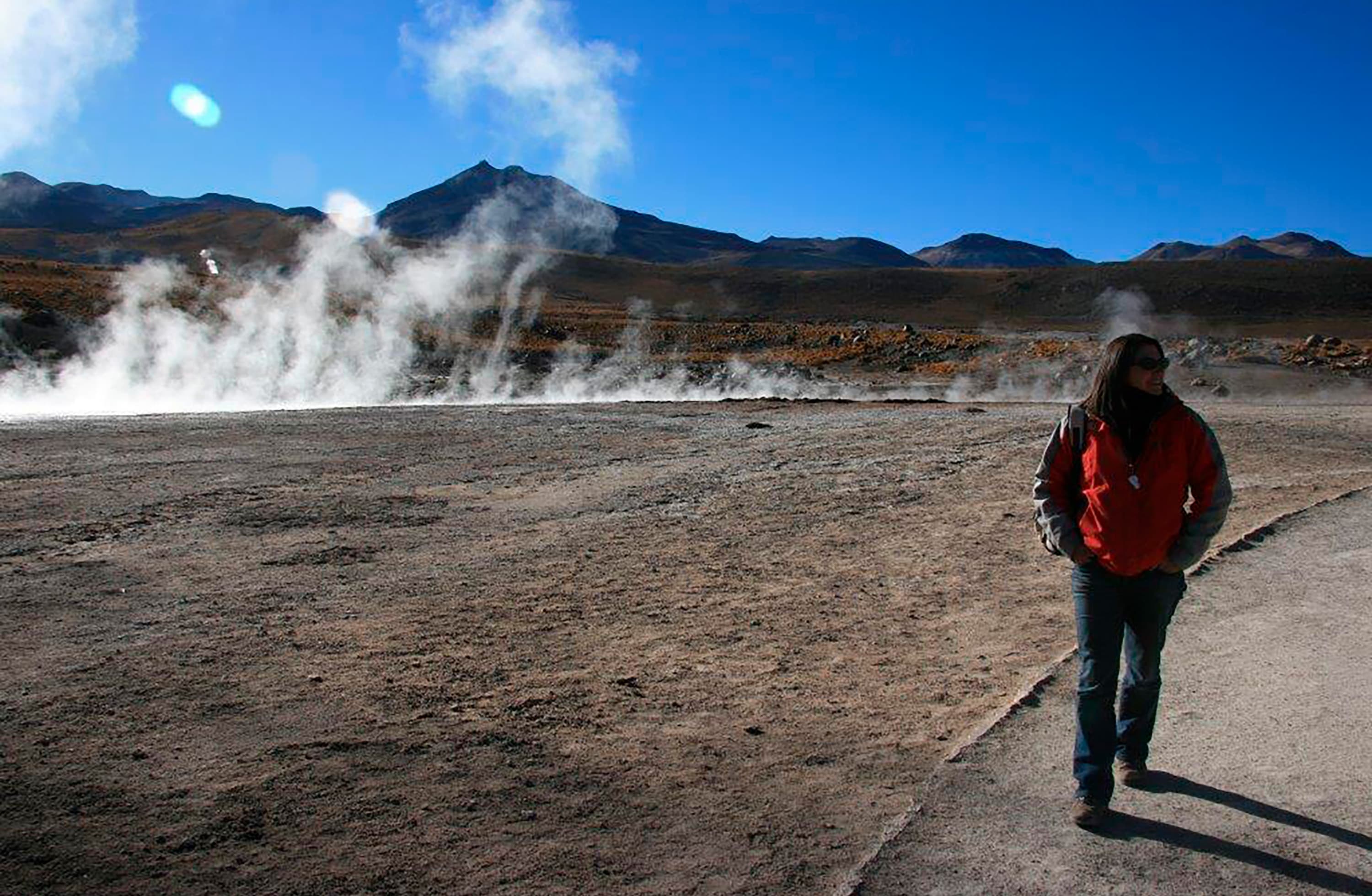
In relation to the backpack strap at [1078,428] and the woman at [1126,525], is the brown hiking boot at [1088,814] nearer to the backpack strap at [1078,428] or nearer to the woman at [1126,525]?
the woman at [1126,525]

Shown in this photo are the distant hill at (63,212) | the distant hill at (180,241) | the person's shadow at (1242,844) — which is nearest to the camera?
the person's shadow at (1242,844)

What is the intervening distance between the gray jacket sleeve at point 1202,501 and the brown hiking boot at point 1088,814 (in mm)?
785

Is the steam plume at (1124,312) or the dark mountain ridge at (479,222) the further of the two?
the dark mountain ridge at (479,222)

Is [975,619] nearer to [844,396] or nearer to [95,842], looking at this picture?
[95,842]

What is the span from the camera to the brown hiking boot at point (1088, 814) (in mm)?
3348

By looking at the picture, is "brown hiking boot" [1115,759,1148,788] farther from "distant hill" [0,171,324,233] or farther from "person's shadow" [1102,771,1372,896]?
"distant hill" [0,171,324,233]

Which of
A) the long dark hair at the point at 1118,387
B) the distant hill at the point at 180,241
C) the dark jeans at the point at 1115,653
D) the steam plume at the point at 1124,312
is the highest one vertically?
the distant hill at the point at 180,241

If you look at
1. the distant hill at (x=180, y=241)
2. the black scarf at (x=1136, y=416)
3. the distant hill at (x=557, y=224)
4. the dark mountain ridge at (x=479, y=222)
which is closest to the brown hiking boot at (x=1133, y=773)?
the black scarf at (x=1136, y=416)

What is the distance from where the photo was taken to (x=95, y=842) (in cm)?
349

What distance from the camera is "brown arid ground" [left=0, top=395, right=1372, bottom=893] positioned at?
11.3 feet

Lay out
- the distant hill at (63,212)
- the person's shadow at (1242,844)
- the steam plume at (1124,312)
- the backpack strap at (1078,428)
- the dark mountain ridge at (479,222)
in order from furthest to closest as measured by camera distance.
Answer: the distant hill at (63,212), the dark mountain ridge at (479,222), the steam plume at (1124,312), the backpack strap at (1078,428), the person's shadow at (1242,844)

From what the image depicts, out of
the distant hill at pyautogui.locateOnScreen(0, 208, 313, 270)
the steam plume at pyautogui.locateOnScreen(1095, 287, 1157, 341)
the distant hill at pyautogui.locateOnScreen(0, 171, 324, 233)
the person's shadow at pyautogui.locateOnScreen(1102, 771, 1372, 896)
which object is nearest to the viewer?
the person's shadow at pyautogui.locateOnScreen(1102, 771, 1372, 896)

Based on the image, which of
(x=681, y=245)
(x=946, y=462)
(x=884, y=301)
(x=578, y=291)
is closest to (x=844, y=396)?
(x=946, y=462)

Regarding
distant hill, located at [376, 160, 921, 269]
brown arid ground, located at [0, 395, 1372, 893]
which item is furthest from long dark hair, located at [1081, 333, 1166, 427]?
distant hill, located at [376, 160, 921, 269]
